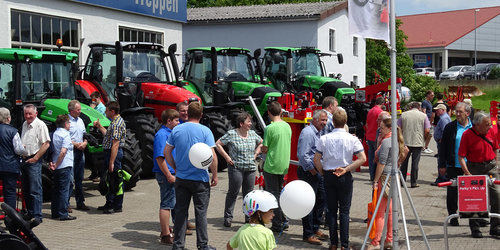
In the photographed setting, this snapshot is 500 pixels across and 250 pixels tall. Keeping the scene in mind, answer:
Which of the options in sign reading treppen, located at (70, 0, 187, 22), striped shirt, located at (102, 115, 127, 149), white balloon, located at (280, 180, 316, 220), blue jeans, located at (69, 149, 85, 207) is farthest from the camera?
sign reading treppen, located at (70, 0, 187, 22)

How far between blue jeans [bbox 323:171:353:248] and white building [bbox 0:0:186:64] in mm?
10487

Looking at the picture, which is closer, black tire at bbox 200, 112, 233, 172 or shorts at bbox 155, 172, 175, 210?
shorts at bbox 155, 172, 175, 210

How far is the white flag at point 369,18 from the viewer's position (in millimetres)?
6676

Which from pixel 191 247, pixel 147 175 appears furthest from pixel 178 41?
pixel 191 247

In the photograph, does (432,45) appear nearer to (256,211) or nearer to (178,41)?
(178,41)

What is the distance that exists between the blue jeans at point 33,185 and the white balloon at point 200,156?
3.43 m

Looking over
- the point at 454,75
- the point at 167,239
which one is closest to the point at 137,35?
the point at 167,239

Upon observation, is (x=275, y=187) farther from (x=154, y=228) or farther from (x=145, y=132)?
(x=145, y=132)

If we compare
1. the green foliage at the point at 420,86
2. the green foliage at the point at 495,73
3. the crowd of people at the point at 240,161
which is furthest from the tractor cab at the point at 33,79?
the green foliage at the point at 495,73

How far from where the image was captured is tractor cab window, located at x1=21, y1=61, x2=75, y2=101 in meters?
11.5

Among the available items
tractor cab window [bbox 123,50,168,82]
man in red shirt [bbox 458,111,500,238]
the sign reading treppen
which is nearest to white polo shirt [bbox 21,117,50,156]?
tractor cab window [bbox 123,50,168,82]

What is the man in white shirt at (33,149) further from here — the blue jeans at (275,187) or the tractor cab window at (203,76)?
the tractor cab window at (203,76)

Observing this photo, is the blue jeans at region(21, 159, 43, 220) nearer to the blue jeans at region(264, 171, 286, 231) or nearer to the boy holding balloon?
the boy holding balloon

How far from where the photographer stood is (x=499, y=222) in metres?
8.72
